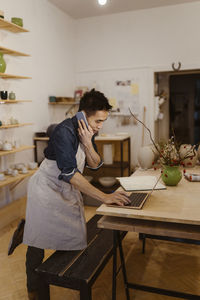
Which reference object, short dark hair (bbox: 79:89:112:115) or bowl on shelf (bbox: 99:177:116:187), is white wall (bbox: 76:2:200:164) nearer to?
bowl on shelf (bbox: 99:177:116:187)

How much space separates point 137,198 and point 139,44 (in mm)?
4090

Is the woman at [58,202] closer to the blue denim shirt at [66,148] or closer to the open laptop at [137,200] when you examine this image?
the blue denim shirt at [66,148]

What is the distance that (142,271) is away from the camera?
8.55 ft

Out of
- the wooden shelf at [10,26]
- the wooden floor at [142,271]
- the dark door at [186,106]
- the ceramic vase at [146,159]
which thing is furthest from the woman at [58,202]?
the dark door at [186,106]

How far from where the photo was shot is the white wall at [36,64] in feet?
12.7

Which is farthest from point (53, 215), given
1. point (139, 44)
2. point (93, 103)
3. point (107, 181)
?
point (139, 44)

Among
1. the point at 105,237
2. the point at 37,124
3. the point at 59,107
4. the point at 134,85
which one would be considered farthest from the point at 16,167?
the point at 134,85

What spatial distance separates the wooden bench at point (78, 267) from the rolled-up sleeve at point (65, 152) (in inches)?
22.0

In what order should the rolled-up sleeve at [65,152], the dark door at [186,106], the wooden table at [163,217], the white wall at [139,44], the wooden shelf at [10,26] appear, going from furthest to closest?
the dark door at [186,106], the white wall at [139,44], the wooden shelf at [10,26], the rolled-up sleeve at [65,152], the wooden table at [163,217]

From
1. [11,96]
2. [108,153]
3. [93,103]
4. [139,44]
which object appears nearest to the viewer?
[93,103]

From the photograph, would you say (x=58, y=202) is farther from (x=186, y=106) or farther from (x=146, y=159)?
(x=186, y=106)

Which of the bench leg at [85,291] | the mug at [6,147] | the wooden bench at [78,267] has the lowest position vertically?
the bench leg at [85,291]

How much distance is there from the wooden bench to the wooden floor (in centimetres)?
50

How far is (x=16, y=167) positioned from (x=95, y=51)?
9.50 feet
